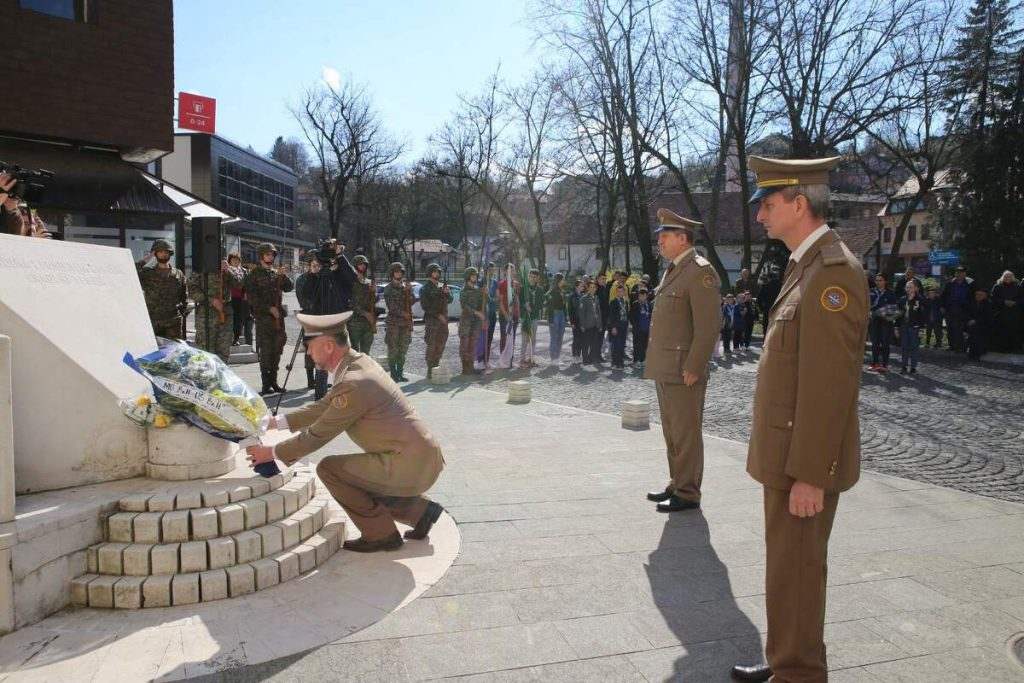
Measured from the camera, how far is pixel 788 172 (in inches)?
108

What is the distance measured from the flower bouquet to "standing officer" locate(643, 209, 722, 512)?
106 inches

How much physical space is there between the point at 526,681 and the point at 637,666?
479 mm

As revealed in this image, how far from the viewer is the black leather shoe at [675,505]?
17.0 feet

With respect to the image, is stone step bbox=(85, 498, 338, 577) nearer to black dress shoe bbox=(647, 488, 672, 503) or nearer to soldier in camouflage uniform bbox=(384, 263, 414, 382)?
black dress shoe bbox=(647, 488, 672, 503)

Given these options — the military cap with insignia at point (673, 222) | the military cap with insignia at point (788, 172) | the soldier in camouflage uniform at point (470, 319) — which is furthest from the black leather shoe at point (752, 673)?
the soldier in camouflage uniform at point (470, 319)

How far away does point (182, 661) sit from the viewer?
3055 mm

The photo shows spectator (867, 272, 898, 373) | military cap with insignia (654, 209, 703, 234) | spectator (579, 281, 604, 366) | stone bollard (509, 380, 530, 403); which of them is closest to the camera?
military cap with insignia (654, 209, 703, 234)

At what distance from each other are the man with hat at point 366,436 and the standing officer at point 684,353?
72.1 inches

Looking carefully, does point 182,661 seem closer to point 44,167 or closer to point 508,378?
point 508,378

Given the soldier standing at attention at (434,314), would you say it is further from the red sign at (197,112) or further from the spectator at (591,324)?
the red sign at (197,112)

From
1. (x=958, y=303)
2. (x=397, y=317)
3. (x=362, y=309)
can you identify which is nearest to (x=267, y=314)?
(x=362, y=309)

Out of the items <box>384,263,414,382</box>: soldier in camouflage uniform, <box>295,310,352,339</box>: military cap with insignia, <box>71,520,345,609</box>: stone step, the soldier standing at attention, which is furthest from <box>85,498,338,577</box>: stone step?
the soldier standing at attention

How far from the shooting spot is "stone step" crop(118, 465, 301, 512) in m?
3.71

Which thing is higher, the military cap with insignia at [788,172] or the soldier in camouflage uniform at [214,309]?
the military cap with insignia at [788,172]
